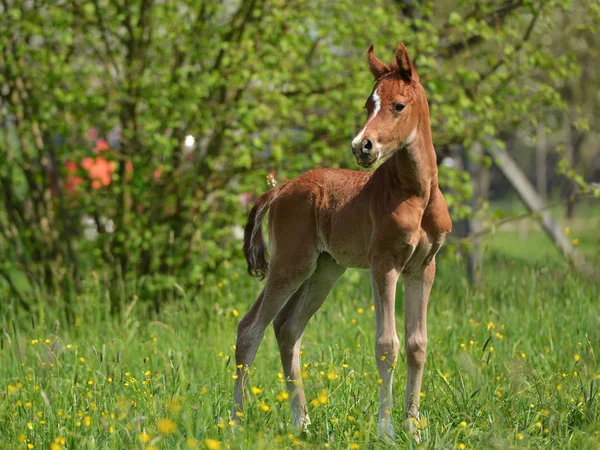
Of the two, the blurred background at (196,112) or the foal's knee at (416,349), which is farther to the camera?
the blurred background at (196,112)

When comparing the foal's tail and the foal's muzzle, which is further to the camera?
the foal's tail

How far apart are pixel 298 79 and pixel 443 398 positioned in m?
3.78

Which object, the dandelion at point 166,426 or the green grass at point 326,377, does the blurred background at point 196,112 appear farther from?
the dandelion at point 166,426

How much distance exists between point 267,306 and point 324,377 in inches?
25.5

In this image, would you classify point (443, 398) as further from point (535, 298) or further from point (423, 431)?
point (535, 298)

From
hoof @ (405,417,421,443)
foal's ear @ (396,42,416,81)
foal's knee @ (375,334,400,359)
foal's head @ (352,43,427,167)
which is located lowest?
hoof @ (405,417,421,443)

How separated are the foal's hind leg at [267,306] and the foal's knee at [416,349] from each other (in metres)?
0.62

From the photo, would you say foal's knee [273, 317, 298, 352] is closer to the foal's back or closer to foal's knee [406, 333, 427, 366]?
the foal's back

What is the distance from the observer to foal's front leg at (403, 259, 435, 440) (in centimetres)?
396

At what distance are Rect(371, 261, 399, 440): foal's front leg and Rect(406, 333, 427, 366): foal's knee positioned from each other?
18 cm

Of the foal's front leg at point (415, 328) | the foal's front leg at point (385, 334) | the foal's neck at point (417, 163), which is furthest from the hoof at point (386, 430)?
the foal's neck at point (417, 163)

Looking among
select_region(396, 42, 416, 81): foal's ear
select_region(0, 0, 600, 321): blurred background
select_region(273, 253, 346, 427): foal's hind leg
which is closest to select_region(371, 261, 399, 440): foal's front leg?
select_region(273, 253, 346, 427): foal's hind leg

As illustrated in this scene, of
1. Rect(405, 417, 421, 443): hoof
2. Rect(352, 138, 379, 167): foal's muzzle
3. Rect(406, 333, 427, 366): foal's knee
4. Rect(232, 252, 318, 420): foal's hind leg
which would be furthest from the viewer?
Rect(232, 252, 318, 420): foal's hind leg

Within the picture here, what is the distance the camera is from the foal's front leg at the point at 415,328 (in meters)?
3.96
